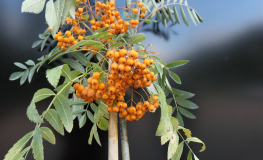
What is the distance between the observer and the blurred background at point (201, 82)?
0.75 metres

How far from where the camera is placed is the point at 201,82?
34.0 inches

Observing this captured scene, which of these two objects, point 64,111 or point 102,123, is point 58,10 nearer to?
point 64,111

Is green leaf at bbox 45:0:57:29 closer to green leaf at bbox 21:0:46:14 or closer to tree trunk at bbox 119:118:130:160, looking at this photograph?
green leaf at bbox 21:0:46:14

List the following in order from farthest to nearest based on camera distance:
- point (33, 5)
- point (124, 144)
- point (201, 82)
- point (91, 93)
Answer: point (201, 82) < point (124, 144) < point (91, 93) < point (33, 5)

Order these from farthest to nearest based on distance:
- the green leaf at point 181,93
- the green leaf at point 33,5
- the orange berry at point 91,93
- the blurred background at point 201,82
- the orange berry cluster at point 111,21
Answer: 1. the blurred background at point 201,82
2. the green leaf at point 181,93
3. the orange berry cluster at point 111,21
4. the orange berry at point 91,93
5. the green leaf at point 33,5

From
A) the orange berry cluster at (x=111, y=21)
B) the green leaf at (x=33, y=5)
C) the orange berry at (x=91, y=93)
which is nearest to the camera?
the green leaf at (x=33, y=5)

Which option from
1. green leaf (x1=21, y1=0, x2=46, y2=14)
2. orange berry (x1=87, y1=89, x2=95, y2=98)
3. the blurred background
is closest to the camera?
green leaf (x1=21, y1=0, x2=46, y2=14)

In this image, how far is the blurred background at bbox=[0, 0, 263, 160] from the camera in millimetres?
753

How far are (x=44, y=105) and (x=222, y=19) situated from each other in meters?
1.02

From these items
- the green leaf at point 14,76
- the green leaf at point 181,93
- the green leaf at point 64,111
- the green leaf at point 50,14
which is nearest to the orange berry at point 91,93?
the green leaf at point 64,111

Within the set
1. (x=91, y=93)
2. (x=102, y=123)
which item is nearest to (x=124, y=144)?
(x=102, y=123)

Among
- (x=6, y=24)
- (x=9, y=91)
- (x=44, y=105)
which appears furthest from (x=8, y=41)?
(x=44, y=105)

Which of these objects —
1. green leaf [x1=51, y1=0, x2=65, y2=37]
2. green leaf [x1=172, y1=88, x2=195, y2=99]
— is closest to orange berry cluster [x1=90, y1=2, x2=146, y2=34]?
green leaf [x1=51, y1=0, x2=65, y2=37]

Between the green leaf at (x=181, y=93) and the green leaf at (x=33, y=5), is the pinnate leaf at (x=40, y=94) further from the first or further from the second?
the green leaf at (x=181, y=93)
